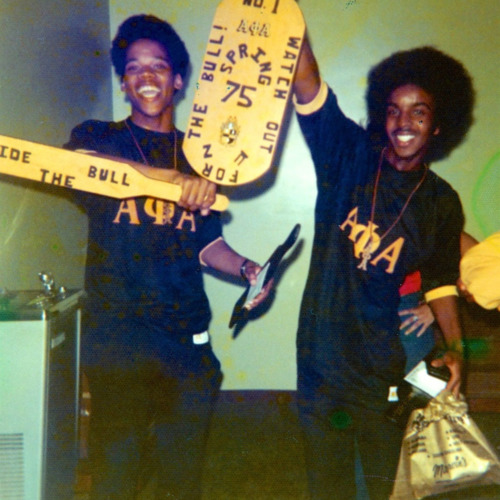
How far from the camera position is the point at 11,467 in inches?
41.3

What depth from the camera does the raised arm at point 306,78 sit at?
3.86 ft

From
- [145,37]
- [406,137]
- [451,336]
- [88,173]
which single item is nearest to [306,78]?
[406,137]

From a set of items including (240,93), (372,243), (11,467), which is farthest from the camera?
(372,243)

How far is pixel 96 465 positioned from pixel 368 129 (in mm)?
1238

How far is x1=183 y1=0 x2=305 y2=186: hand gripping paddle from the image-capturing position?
3.78 feet

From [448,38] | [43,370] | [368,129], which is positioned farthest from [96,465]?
[448,38]

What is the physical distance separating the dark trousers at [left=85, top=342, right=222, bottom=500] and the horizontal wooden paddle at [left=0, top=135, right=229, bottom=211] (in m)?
0.44

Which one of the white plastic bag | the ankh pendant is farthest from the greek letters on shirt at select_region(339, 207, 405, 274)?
the white plastic bag

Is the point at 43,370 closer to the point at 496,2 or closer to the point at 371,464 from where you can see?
the point at 371,464

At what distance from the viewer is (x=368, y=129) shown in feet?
4.98

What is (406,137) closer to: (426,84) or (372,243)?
(426,84)

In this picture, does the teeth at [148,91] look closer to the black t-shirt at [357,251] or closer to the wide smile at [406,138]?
the black t-shirt at [357,251]

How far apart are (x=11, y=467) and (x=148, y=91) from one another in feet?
3.06

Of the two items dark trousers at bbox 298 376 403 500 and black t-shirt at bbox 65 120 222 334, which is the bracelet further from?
dark trousers at bbox 298 376 403 500
